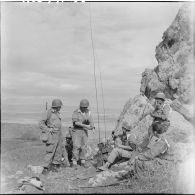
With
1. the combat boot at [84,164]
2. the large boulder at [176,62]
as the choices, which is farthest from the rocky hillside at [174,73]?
the combat boot at [84,164]

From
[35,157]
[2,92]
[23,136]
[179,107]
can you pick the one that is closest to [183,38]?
[179,107]

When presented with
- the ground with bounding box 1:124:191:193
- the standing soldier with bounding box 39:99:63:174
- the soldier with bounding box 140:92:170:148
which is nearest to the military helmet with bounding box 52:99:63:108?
the standing soldier with bounding box 39:99:63:174

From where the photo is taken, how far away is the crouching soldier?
9.92 meters

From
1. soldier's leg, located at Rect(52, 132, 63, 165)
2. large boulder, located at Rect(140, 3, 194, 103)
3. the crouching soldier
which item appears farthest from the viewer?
large boulder, located at Rect(140, 3, 194, 103)

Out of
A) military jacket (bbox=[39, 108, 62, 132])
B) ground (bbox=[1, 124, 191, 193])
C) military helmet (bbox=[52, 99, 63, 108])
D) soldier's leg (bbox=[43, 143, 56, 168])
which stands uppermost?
military helmet (bbox=[52, 99, 63, 108])

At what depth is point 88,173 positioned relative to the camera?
11.4 metres

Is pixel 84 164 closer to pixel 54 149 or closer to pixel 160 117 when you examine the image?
pixel 54 149

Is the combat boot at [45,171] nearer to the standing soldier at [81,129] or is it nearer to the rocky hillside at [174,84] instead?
the standing soldier at [81,129]

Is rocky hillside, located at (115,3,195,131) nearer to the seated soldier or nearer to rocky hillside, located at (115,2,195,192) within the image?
rocky hillside, located at (115,2,195,192)

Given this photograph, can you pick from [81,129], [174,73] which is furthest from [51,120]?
[174,73]

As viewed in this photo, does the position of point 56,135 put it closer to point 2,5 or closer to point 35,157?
point 35,157

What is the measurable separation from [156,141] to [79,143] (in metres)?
2.82

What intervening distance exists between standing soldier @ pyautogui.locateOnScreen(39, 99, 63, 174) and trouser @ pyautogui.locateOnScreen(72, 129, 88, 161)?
50 cm

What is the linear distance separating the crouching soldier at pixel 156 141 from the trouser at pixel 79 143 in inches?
67.6
